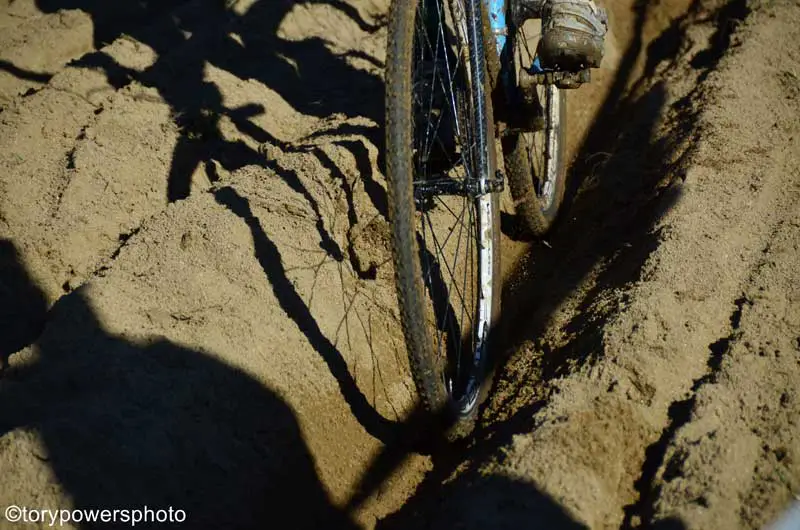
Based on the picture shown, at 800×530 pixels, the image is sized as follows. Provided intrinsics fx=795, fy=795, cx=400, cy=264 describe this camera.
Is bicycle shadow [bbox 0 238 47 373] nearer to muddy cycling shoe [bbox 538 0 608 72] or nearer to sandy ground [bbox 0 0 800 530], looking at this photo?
sandy ground [bbox 0 0 800 530]

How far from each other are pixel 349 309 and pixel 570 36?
1.66m

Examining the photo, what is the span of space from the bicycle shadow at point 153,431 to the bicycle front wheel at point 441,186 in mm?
733

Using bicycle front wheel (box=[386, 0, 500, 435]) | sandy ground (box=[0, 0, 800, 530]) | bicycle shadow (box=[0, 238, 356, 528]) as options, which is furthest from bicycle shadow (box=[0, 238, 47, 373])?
bicycle front wheel (box=[386, 0, 500, 435])

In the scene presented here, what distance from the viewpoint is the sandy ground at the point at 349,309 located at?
292cm

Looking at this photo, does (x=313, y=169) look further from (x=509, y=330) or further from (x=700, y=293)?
(x=700, y=293)

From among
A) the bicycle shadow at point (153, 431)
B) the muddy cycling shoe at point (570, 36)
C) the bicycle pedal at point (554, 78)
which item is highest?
the muddy cycling shoe at point (570, 36)

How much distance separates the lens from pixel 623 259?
4.18 meters

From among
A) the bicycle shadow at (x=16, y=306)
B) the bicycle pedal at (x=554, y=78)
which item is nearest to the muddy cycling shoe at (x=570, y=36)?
the bicycle pedal at (x=554, y=78)

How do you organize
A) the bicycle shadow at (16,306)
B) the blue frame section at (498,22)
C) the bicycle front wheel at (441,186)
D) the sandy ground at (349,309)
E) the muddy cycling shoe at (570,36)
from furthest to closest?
1. the bicycle shadow at (16,306)
2. the blue frame section at (498,22)
3. the muddy cycling shoe at (570,36)
4. the sandy ground at (349,309)
5. the bicycle front wheel at (441,186)

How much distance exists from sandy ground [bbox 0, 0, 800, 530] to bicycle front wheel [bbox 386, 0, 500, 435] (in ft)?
0.75

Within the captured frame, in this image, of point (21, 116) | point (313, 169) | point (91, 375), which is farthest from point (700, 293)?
point (21, 116)

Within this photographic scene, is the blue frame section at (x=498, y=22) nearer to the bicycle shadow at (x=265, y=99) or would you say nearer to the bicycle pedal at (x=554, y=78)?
the bicycle pedal at (x=554, y=78)

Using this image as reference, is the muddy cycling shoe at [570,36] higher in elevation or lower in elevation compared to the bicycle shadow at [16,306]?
higher

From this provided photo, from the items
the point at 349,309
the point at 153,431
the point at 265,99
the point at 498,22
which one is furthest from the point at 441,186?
the point at 265,99
